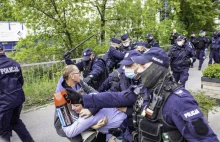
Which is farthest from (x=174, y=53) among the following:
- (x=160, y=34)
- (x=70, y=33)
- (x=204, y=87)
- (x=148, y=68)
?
(x=160, y=34)

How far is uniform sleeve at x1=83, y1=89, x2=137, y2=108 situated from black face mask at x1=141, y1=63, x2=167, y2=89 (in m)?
0.41

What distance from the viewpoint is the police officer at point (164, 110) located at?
5.89ft

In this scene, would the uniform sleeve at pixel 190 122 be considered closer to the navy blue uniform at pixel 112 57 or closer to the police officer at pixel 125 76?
the police officer at pixel 125 76

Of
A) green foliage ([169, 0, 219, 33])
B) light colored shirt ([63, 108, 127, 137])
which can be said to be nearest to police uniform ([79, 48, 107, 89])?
light colored shirt ([63, 108, 127, 137])

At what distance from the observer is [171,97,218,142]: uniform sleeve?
177cm

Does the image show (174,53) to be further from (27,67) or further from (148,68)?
(148,68)

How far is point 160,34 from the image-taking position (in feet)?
49.3

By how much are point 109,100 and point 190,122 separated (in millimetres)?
847

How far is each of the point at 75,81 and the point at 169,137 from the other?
1.59 m

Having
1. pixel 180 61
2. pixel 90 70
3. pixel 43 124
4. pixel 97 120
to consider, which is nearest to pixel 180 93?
pixel 97 120

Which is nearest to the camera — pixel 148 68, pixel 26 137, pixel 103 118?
pixel 148 68

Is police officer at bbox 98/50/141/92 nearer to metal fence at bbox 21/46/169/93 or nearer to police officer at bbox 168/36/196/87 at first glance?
police officer at bbox 168/36/196/87

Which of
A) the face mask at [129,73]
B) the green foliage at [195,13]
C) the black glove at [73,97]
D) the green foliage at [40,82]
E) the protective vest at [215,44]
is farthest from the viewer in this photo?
the green foliage at [195,13]

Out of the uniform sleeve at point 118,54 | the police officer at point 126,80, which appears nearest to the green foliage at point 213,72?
the uniform sleeve at point 118,54
